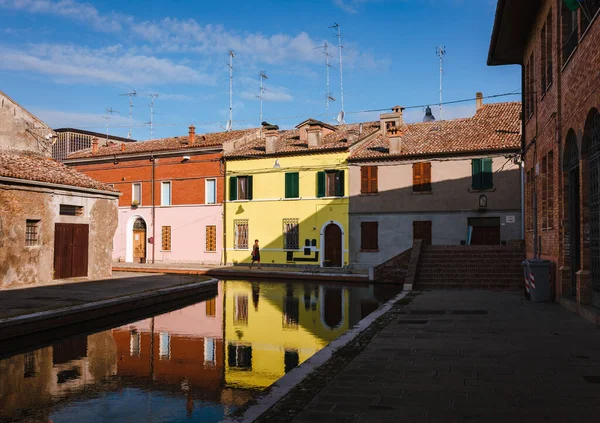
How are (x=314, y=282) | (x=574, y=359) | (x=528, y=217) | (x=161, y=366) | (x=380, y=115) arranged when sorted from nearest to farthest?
(x=574, y=359) → (x=161, y=366) → (x=528, y=217) → (x=314, y=282) → (x=380, y=115)

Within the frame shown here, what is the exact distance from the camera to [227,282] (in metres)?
27.1

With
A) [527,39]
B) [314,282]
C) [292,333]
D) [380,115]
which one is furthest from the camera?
[380,115]

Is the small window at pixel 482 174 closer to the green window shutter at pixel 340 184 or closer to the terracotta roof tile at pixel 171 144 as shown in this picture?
the green window shutter at pixel 340 184

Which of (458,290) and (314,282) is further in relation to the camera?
(314,282)

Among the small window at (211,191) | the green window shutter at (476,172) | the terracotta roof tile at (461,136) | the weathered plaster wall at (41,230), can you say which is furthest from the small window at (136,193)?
the green window shutter at (476,172)

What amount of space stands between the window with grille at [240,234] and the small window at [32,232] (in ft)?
53.2

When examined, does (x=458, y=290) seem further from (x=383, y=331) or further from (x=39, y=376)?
(x=39, y=376)

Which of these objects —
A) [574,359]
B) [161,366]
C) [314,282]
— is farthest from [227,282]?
[574,359]

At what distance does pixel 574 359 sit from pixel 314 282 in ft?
64.2

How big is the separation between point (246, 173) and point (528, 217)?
19.3 m

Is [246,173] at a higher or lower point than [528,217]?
higher

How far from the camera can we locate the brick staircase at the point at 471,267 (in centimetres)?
1986

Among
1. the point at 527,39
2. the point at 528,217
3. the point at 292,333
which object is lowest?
the point at 292,333

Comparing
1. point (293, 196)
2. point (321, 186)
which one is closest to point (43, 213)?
point (293, 196)
